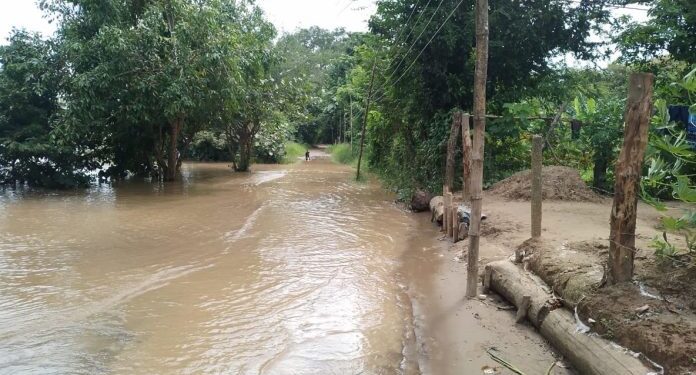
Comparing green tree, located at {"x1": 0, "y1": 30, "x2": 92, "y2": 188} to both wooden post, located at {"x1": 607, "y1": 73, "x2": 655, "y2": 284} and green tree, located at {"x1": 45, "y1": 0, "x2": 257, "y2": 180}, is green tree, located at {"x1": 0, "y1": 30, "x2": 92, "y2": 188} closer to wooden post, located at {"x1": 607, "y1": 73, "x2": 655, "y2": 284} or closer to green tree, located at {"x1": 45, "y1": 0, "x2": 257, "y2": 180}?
green tree, located at {"x1": 45, "y1": 0, "x2": 257, "y2": 180}

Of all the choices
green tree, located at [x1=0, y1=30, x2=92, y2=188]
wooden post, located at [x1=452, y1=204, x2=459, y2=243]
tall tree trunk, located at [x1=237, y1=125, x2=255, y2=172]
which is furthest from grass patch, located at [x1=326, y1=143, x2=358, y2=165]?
wooden post, located at [x1=452, y1=204, x2=459, y2=243]

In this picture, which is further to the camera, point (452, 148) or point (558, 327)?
point (452, 148)

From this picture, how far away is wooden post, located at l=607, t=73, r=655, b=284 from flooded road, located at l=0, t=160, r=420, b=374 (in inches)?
85.6

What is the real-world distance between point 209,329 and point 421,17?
36.0 feet

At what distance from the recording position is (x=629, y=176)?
4.31 m

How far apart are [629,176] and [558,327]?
157 cm

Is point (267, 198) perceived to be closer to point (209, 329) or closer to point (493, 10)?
point (493, 10)

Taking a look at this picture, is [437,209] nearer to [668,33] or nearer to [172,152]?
[668,33]

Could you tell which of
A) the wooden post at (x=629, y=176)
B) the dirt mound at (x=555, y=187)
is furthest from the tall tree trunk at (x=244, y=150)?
the wooden post at (x=629, y=176)

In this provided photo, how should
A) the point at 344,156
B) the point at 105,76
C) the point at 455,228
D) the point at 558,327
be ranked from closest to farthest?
the point at 558,327
the point at 455,228
the point at 105,76
the point at 344,156

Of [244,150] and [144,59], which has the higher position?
[144,59]

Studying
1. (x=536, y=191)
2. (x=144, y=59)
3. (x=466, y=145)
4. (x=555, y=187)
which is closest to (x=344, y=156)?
(x=144, y=59)

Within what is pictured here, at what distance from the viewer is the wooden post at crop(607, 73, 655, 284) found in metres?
4.22

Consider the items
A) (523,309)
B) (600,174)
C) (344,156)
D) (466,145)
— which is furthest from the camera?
(344,156)
